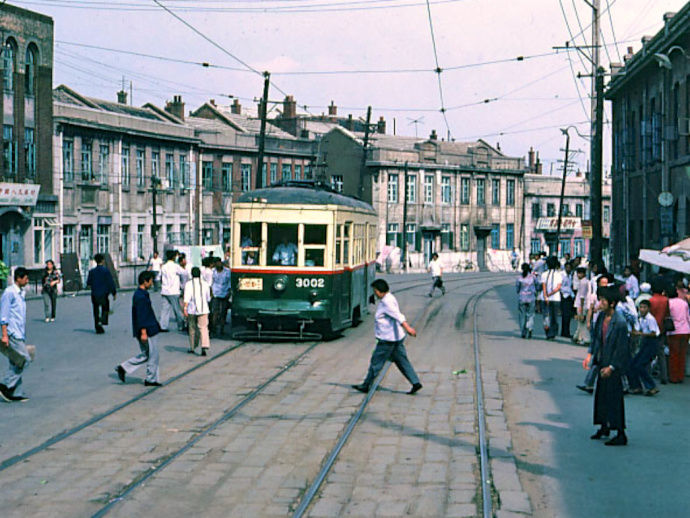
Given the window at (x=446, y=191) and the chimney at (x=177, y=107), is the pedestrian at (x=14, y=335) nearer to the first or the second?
the chimney at (x=177, y=107)

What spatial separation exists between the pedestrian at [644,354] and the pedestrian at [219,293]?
381 inches

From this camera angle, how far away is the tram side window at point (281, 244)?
19516 millimetres

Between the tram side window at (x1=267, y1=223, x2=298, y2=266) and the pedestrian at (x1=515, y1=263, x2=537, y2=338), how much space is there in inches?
181

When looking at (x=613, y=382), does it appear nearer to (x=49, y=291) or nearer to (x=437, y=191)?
(x=49, y=291)

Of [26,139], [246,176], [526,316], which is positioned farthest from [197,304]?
[246,176]

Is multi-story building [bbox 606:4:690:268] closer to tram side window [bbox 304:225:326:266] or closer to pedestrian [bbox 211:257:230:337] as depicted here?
tram side window [bbox 304:225:326:266]

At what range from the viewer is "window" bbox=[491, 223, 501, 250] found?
240 feet

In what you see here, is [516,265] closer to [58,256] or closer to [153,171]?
[153,171]

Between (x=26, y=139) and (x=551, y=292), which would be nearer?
(x=551, y=292)

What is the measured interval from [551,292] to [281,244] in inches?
225

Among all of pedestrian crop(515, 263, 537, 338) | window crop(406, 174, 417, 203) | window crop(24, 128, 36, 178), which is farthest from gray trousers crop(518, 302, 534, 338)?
window crop(406, 174, 417, 203)

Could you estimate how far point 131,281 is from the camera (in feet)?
154

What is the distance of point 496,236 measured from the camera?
73.4m

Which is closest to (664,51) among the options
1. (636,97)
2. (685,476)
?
(636,97)
